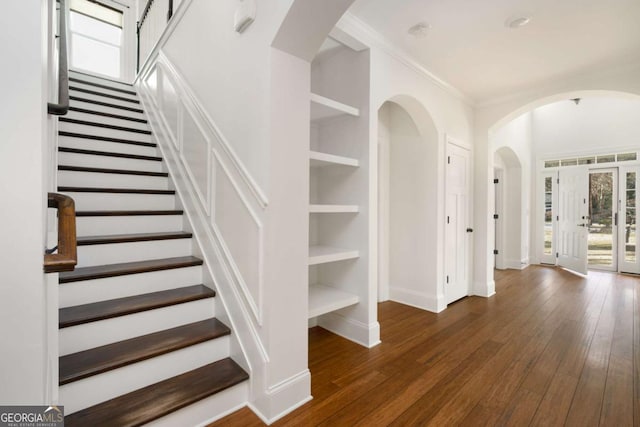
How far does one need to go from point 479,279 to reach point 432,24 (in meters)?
3.19

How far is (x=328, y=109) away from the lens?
2.43m

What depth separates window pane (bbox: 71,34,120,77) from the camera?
504 cm

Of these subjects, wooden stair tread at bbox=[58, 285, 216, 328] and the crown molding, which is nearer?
wooden stair tread at bbox=[58, 285, 216, 328]

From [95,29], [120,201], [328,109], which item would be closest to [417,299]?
[328,109]

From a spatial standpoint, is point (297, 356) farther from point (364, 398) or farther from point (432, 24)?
point (432, 24)

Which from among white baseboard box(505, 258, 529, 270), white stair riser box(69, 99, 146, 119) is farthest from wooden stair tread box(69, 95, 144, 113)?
white baseboard box(505, 258, 529, 270)

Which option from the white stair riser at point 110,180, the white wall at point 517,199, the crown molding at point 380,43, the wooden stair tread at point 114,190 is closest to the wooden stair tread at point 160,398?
the wooden stair tread at point 114,190

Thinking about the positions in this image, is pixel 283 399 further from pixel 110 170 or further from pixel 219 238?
pixel 110 170

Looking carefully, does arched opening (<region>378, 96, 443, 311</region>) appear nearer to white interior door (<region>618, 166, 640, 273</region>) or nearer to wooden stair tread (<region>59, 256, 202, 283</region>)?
wooden stair tread (<region>59, 256, 202, 283</region>)

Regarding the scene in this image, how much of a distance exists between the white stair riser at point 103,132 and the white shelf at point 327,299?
253 centimetres

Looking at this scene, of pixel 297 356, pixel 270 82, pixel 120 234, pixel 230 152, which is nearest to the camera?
pixel 270 82

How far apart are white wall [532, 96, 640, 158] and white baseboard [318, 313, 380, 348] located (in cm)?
593

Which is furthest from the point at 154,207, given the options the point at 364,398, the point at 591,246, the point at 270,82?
the point at 591,246

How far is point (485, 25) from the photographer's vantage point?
2.41 m
